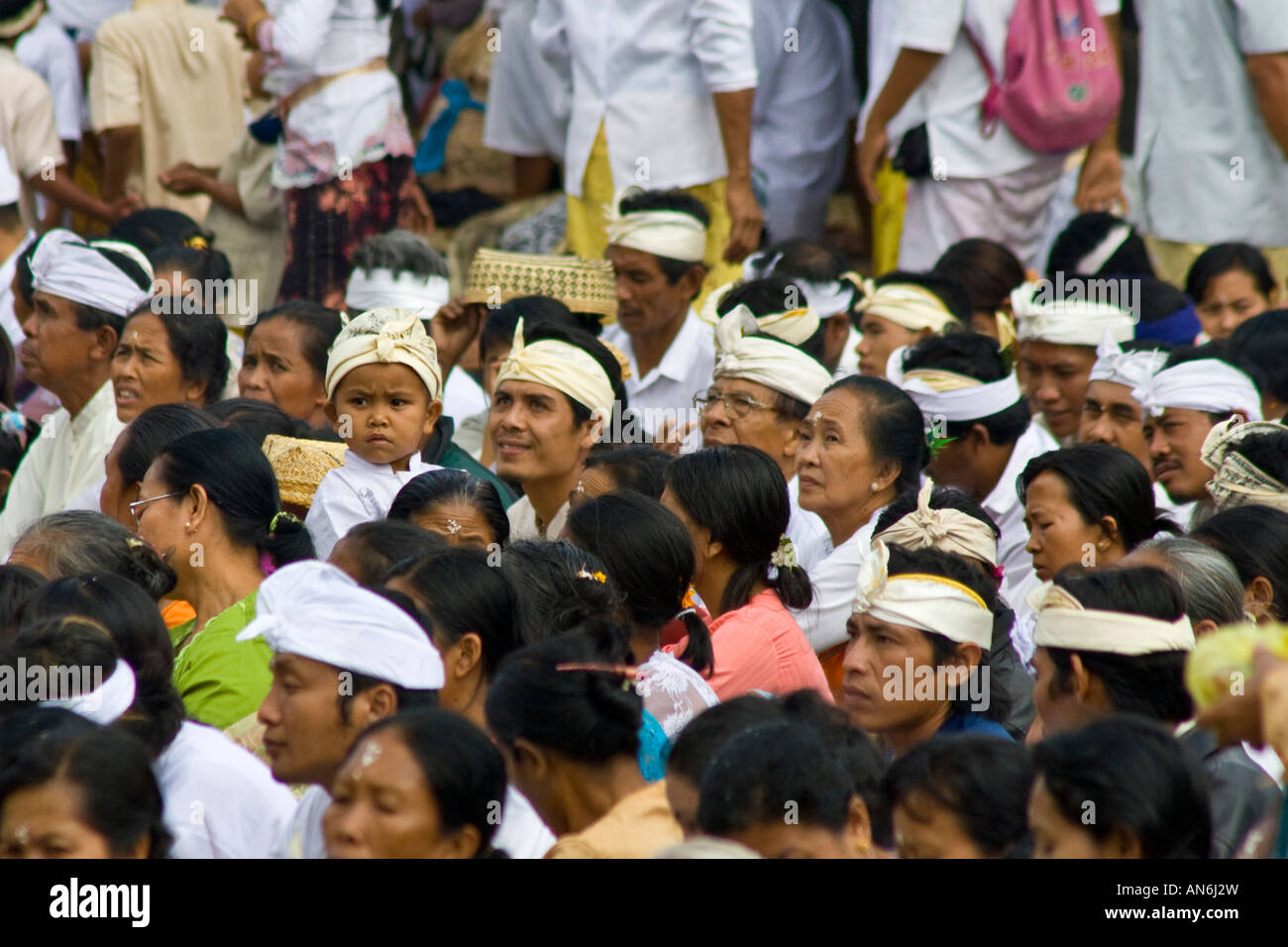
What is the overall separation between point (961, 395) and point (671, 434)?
3.76ft

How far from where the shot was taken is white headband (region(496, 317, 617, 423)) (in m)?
5.71

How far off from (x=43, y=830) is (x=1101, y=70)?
5.90m

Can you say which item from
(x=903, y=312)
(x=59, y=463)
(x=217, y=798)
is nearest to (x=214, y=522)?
(x=217, y=798)

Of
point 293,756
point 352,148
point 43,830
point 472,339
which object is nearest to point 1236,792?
point 293,756

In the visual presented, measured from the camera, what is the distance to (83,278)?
6.57 meters

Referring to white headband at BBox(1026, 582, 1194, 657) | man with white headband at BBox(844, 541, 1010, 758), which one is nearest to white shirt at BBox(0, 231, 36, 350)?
man with white headband at BBox(844, 541, 1010, 758)

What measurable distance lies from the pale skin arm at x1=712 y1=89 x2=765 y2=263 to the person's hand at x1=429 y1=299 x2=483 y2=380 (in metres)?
1.32

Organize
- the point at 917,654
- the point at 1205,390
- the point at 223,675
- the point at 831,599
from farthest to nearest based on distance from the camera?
the point at 1205,390, the point at 831,599, the point at 917,654, the point at 223,675

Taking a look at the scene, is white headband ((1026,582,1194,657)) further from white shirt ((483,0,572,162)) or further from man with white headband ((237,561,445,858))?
white shirt ((483,0,572,162))

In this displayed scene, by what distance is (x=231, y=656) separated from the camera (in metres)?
4.07

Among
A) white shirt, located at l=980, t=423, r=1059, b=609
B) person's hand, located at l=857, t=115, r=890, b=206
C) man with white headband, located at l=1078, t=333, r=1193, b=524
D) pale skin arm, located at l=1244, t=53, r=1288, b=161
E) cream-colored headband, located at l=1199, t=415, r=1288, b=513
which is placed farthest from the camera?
person's hand, located at l=857, t=115, r=890, b=206

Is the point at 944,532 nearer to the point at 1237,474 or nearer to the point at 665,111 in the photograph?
the point at 1237,474
